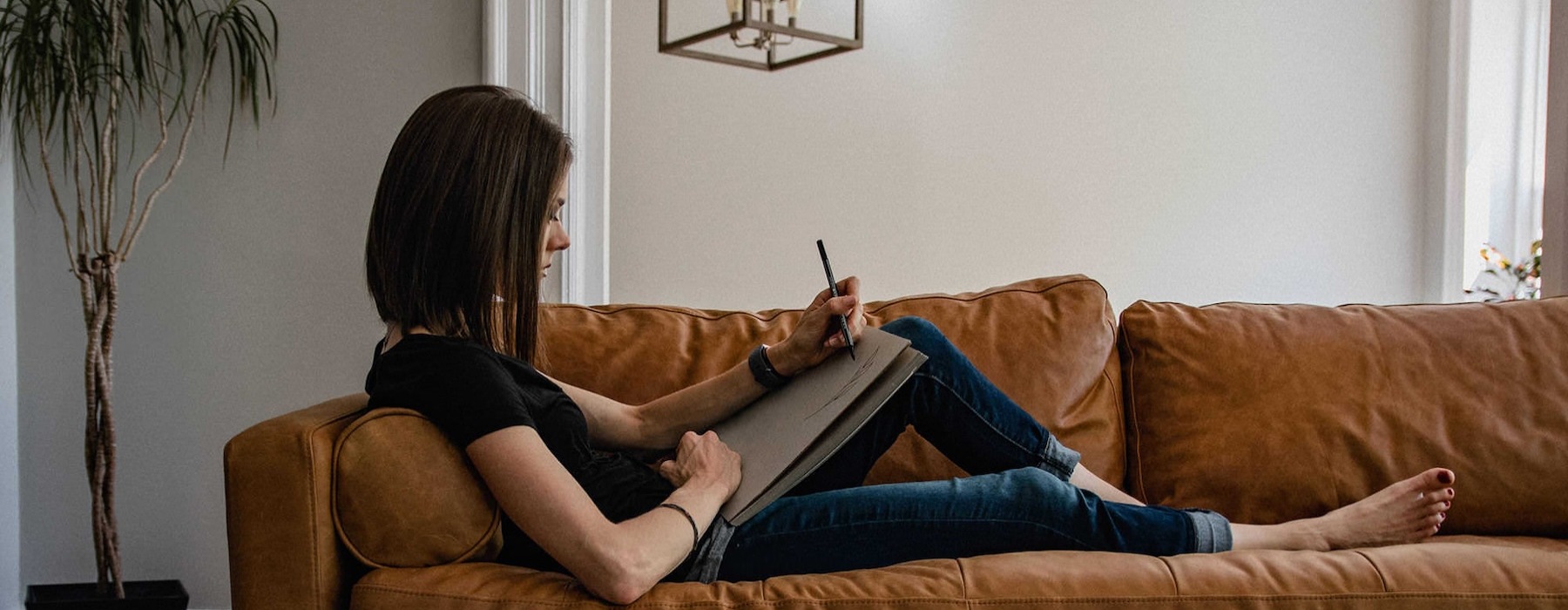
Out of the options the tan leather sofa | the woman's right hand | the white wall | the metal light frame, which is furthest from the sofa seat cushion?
the white wall

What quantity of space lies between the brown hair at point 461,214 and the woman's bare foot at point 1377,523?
0.98 metres

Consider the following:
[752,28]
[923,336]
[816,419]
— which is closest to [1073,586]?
[816,419]

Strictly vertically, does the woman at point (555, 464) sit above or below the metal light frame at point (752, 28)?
below

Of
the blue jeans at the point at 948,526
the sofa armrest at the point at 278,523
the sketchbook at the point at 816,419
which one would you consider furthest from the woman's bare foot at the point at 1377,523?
the sofa armrest at the point at 278,523

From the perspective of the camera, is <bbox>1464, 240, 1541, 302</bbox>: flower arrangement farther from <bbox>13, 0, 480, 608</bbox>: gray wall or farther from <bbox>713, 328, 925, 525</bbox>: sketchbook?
<bbox>13, 0, 480, 608</bbox>: gray wall

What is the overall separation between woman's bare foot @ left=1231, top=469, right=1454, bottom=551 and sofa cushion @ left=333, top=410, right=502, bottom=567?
0.97m

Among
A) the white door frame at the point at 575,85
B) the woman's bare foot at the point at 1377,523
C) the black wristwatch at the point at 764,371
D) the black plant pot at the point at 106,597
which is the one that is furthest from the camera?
the white door frame at the point at 575,85

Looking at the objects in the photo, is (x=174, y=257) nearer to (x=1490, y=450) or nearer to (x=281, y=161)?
(x=281, y=161)

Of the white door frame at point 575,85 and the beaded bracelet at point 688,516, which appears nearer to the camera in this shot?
the beaded bracelet at point 688,516

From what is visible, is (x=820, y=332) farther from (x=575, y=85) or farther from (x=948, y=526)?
(x=575, y=85)

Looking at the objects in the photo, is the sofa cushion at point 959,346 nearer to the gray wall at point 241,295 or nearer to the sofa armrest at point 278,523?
the sofa armrest at point 278,523

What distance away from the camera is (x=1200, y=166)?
3850mm

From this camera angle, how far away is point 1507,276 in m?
3.74

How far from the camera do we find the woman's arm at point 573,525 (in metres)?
1.16
